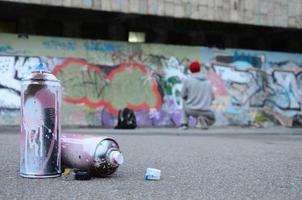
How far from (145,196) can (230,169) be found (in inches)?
79.9

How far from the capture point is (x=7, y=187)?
190 inches

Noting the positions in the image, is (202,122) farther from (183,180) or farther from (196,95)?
(183,180)

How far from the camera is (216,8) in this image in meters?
20.5

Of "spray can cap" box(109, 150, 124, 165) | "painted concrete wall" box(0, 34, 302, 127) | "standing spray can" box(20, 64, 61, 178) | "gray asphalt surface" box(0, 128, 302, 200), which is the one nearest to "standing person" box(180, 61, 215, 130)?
"gray asphalt surface" box(0, 128, 302, 200)

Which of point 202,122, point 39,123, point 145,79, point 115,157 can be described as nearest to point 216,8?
point 145,79

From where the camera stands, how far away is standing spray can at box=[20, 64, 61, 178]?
5160 millimetres

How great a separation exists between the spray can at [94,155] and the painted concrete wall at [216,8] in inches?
503

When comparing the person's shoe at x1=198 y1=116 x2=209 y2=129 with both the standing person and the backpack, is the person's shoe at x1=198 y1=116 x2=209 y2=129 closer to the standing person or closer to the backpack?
the standing person

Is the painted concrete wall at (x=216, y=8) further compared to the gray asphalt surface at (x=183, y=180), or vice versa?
the painted concrete wall at (x=216, y=8)

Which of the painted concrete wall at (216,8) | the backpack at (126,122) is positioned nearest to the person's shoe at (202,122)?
the backpack at (126,122)

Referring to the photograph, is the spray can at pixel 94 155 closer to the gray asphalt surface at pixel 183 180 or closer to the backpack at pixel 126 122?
the gray asphalt surface at pixel 183 180

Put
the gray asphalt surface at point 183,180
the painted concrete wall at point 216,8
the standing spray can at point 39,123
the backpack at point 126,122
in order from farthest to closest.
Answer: the painted concrete wall at point 216,8, the backpack at point 126,122, the standing spray can at point 39,123, the gray asphalt surface at point 183,180

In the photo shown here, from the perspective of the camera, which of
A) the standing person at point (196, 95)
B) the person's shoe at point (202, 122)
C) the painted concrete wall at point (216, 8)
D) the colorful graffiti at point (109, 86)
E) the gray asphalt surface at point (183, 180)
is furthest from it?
the painted concrete wall at point (216, 8)

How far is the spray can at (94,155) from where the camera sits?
17.1 feet
